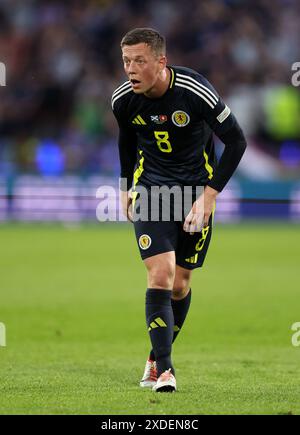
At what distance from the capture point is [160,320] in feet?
20.0

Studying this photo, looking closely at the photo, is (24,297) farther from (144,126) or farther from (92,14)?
(92,14)

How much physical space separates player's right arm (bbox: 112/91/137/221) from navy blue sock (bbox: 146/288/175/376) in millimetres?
754

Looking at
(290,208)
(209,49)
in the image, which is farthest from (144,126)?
(209,49)

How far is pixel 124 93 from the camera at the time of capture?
631cm

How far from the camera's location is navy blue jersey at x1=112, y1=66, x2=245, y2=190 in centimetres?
617

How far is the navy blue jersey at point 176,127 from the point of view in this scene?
243 inches

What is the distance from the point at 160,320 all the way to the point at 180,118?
1.27 metres

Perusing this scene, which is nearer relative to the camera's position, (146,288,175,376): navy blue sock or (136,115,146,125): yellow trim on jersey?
(146,288,175,376): navy blue sock

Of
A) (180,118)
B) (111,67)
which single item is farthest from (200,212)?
(111,67)

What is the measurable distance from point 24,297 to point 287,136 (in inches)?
559

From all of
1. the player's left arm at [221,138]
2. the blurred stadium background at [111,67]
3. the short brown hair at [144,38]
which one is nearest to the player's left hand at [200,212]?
the player's left arm at [221,138]

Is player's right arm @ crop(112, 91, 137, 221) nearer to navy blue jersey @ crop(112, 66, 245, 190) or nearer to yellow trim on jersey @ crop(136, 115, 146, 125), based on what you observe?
navy blue jersey @ crop(112, 66, 245, 190)

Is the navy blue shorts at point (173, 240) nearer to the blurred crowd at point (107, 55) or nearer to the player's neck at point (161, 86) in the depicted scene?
the player's neck at point (161, 86)

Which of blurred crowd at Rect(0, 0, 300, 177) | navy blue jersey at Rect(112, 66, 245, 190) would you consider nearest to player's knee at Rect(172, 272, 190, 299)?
navy blue jersey at Rect(112, 66, 245, 190)
